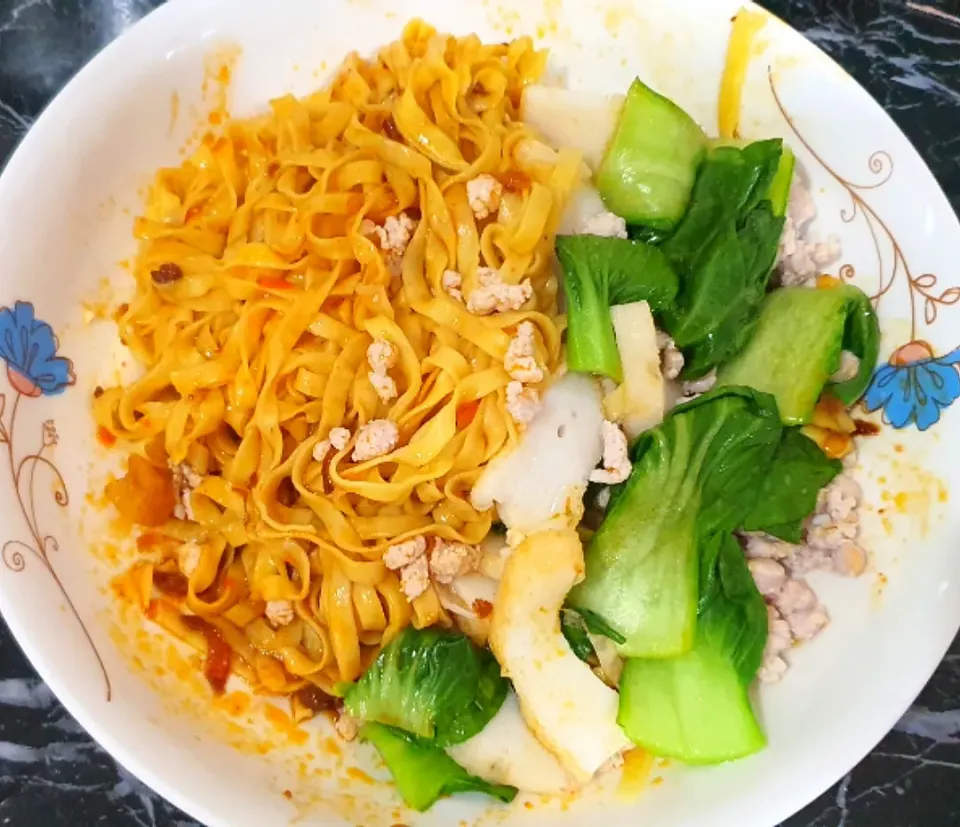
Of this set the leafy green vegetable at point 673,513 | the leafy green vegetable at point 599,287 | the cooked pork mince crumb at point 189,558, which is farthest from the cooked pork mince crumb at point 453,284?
the cooked pork mince crumb at point 189,558

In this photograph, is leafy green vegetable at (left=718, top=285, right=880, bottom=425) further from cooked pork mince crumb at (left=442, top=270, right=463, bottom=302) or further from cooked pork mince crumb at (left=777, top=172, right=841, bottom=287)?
cooked pork mince crumb at (left=442, top=270, right=463, bottom=302)

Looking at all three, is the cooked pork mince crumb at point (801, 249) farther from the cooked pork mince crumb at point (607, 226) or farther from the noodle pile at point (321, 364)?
the noodle pile at point (321, 364)

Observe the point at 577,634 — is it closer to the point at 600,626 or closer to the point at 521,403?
the point at 600,626

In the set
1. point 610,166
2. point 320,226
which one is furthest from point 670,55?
point 320,226

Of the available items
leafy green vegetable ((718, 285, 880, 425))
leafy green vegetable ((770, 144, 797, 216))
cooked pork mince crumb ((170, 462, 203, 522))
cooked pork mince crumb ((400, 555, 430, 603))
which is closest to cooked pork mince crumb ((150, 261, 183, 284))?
cooked pork mince crumb ((170, 462, 203, 522))

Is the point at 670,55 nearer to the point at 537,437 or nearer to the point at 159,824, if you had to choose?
the point at 537,437
